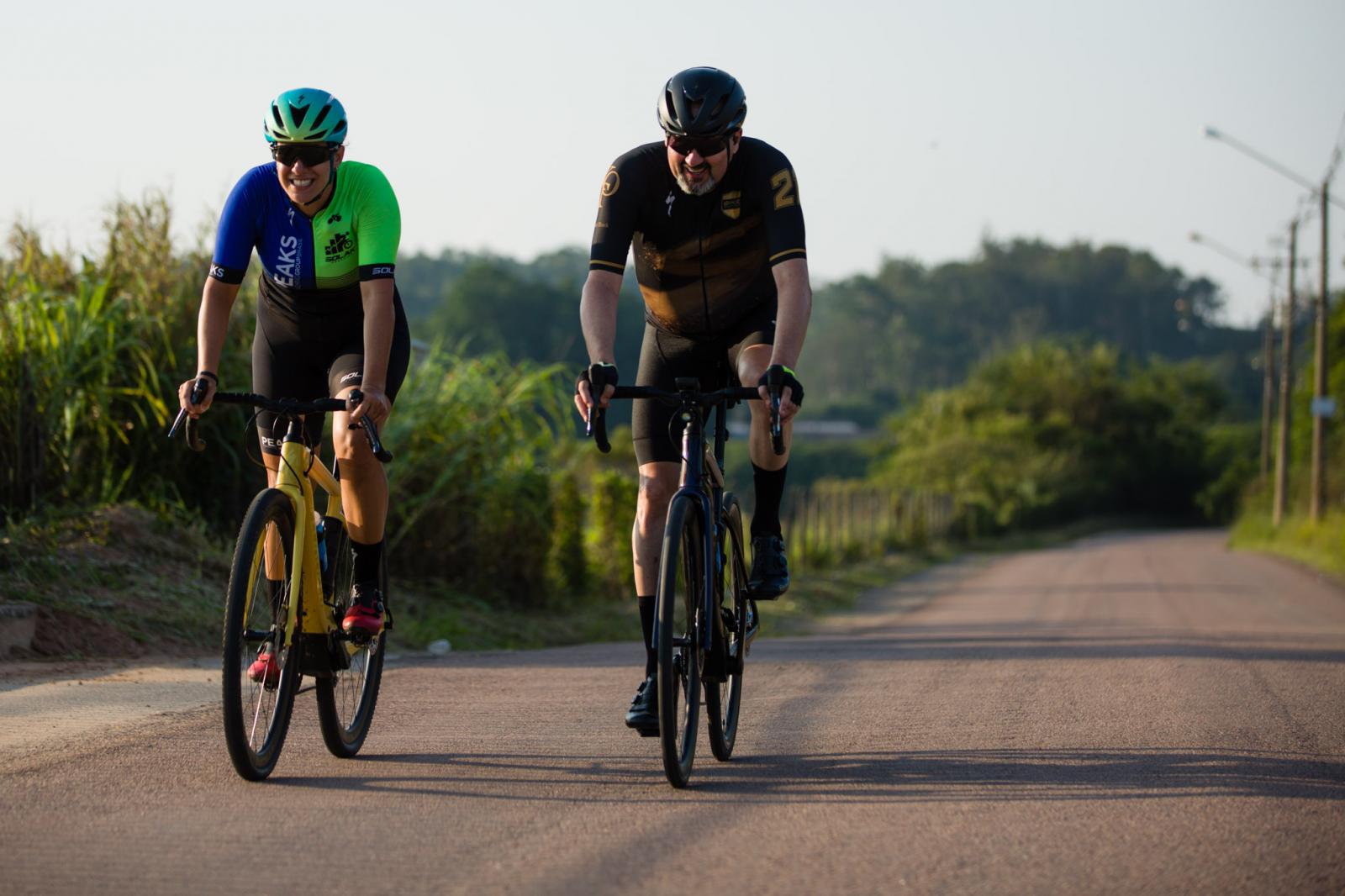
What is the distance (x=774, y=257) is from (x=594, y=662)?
400 centimetres

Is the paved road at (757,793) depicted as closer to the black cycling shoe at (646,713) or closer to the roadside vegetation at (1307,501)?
the black cycling shoe at (646,713)

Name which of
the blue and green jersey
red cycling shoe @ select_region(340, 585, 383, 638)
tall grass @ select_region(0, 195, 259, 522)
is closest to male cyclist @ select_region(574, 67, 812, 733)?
the blue and green jersey

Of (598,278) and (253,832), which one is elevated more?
(598,278)

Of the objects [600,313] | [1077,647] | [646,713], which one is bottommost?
[1077,647]

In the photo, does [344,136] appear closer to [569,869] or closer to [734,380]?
[734,380]

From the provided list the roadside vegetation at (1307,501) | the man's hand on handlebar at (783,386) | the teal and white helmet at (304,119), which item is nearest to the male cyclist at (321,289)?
the teal and white helmet at (304,119)

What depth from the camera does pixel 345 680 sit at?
544 cm

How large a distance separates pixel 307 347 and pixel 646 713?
1.70 metres

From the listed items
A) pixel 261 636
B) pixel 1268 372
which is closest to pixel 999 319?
pixel 1268 372

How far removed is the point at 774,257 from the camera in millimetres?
5277

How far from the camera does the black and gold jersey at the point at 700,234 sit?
5.28 meters

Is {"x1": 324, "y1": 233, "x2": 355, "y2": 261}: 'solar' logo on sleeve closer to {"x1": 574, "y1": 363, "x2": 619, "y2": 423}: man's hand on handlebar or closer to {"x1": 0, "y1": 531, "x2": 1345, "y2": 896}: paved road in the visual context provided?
{"x1": 574, "y1": 363, "x2": 619, "y2": 423}: man's hand on handlebar

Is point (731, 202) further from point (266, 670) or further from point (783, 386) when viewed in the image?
point (266, 670)

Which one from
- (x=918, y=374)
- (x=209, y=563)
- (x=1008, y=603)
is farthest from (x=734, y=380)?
(x=918, y=374)
